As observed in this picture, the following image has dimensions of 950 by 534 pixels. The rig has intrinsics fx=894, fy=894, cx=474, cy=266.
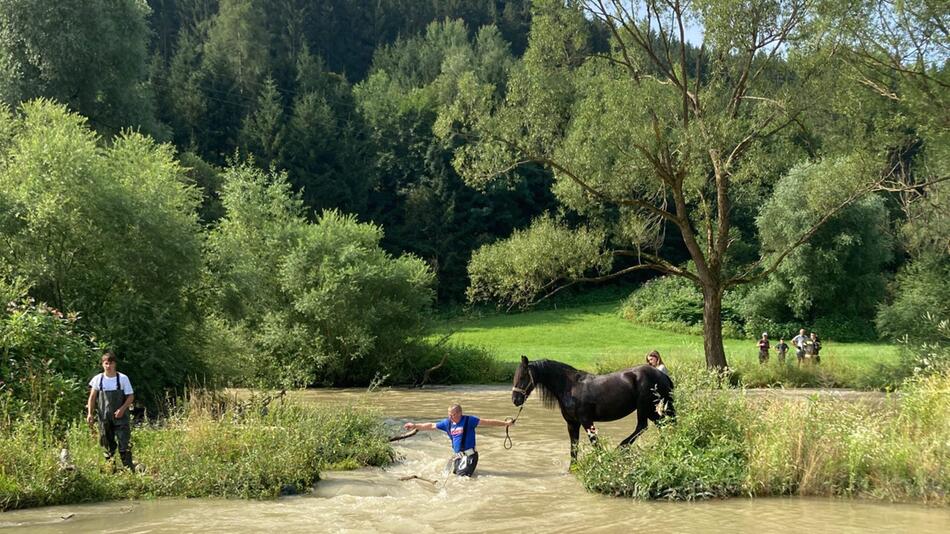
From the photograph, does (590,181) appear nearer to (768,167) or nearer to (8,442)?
(768,167)

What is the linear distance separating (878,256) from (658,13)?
27783 mm

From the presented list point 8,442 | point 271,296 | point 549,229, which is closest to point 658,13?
point 549,229

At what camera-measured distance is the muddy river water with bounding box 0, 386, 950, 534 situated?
37.8ft

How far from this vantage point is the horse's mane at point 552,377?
1556 centimetres

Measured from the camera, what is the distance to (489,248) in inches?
1222

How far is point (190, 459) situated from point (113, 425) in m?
1.48

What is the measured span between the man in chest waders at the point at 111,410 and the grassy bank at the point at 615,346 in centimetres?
1222

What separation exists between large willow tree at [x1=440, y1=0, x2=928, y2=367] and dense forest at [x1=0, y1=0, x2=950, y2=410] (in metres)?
0.09

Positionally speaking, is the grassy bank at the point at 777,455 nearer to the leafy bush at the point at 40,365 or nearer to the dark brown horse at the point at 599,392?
the dark brown horse at the point at 599,392

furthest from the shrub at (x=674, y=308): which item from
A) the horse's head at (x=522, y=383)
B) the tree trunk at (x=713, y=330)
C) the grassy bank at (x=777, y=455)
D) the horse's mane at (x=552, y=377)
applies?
the grassy bank at (x=777, y=455)

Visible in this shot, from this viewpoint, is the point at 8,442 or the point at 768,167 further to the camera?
the point at 768,167

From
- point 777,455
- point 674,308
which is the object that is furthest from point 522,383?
point 674,308

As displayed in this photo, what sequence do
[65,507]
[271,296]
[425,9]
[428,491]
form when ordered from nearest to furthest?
[65,507], [428,491], [271,296], [425,9]

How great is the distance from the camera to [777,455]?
43.7ft
